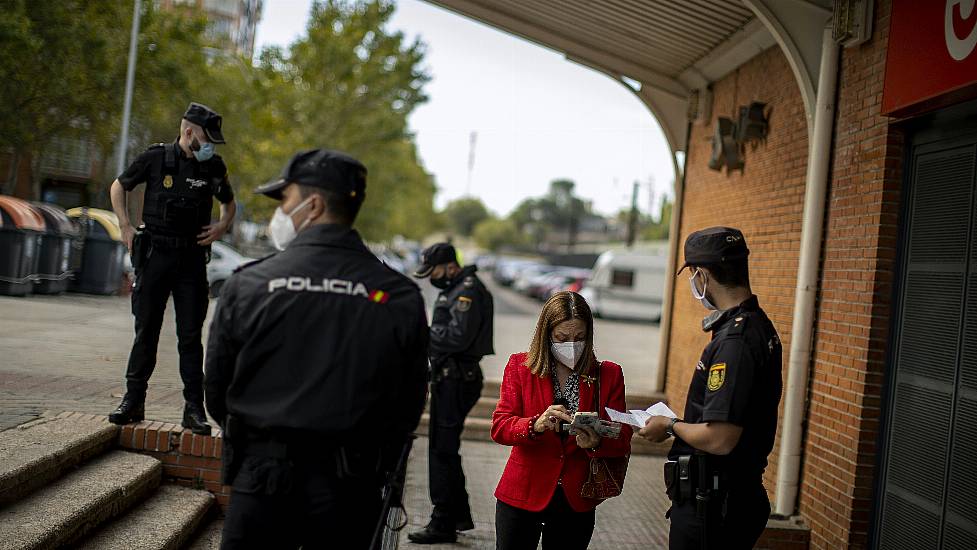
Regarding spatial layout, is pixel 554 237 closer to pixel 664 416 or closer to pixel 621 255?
pixel 621 255

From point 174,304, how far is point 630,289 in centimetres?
2666

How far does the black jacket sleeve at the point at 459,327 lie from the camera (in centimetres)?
595

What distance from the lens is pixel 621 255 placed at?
31.3 m

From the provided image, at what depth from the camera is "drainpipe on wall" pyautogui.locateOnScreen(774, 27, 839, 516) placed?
20.9 ft

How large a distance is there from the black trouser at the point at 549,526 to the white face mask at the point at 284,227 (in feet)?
4.89

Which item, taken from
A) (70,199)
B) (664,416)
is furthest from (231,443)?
(70,199)

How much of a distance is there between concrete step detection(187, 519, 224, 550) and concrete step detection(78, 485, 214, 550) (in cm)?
6

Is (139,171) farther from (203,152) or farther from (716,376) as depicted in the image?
(716,376)

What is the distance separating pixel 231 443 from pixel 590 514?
5.45 feet

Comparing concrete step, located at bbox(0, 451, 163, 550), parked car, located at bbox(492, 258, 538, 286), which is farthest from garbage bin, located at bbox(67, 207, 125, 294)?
parked car, located at bbox(492, 258, 538, 286)

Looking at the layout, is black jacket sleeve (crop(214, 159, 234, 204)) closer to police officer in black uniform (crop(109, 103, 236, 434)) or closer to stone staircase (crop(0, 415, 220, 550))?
police officer in black uniform (crop(109, 103, 236, 434))

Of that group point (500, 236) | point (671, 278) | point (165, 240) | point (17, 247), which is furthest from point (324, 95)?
point (500, 236)

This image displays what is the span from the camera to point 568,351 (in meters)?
3.83

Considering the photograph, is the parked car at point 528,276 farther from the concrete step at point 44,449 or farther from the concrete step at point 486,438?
the concrete step at point 44,449
